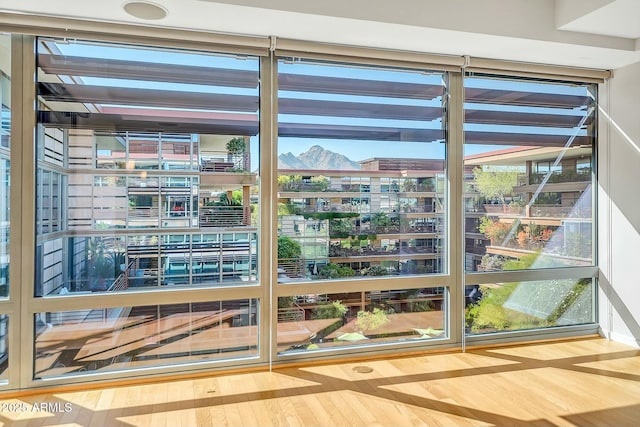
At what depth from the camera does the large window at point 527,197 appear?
3.62 meters

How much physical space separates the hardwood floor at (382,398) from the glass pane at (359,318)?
20cm

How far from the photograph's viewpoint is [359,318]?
11.1 ft

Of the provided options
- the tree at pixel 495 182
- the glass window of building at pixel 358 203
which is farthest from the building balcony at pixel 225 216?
the tree at pixel 495 182

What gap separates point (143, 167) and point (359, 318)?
196cm

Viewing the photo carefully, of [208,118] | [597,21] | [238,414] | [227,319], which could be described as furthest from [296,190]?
[597,21]

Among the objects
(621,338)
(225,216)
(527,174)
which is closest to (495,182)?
(527,174)

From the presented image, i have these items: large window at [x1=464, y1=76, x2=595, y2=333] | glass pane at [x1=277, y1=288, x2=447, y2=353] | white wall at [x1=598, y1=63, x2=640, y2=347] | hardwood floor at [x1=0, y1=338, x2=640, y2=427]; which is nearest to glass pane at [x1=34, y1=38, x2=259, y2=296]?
glass pane at [x1=277, y1=288, x2=447, y2=353]

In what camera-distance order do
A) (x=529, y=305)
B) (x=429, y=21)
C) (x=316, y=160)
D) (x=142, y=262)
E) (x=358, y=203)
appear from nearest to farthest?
(x=429, y=21) → (x=142, y=262) → (x=316, y=160) → (x=358, y=203) → (x=529, y=305)

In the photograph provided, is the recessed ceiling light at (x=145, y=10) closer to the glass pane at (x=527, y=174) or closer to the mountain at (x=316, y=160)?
the mountain at (x=316, y=160)

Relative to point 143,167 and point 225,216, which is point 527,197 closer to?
point 225,216

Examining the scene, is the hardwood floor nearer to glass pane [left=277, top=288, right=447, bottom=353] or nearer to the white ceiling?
glass pane [left=277, top=288, right=447, bottom=353]

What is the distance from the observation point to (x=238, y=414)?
2455 mm

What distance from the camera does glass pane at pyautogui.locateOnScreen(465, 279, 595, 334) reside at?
3.64 metres

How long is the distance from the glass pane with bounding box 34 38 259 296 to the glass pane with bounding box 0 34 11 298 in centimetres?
17
